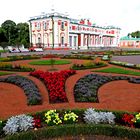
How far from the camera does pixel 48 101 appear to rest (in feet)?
32.9

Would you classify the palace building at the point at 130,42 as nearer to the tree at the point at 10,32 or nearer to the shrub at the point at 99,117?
the tree at the point at 10,32

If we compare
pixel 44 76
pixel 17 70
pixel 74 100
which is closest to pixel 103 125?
pixel 74 100

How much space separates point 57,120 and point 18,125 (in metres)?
1.16

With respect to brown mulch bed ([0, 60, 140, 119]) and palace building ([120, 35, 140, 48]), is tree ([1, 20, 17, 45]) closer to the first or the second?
palace building ([120, 35, 140, 48])

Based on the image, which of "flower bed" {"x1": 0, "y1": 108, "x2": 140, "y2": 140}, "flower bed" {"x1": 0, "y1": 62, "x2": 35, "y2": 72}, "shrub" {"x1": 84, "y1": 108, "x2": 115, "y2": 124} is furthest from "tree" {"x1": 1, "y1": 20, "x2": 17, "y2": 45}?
"shrub" {"x1": 84, "y1": 108, "x2": 115, "y2": 124}

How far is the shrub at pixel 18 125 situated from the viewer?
6.03m

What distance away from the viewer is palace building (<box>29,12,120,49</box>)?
187 ft

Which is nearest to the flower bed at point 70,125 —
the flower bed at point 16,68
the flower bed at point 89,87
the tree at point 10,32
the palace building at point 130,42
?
the flower bed at point 89,87

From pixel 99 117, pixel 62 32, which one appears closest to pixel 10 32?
pixel 62 32

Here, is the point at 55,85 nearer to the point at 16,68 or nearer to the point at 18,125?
the point at 18,125

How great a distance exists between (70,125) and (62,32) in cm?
5338

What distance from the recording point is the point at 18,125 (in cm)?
616

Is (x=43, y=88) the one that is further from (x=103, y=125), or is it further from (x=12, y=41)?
(x=12, y=41)

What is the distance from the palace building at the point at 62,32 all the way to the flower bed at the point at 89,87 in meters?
44.1
